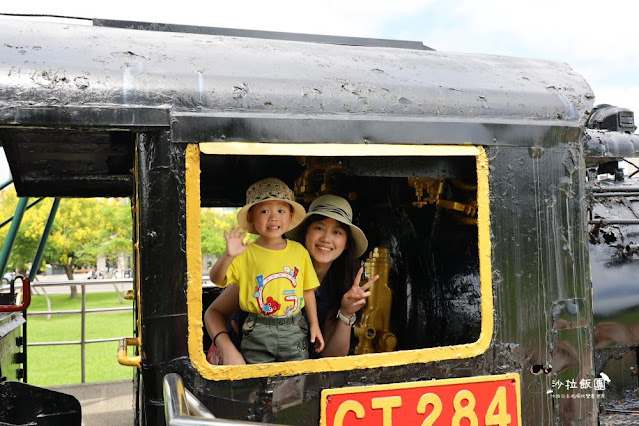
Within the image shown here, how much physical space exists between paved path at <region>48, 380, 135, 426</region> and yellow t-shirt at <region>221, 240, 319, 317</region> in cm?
240

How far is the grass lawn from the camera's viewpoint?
893 centimetres

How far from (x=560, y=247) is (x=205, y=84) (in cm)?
136

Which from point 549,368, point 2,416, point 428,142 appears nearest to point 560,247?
point 549,368

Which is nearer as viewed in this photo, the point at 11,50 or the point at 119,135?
the point at 11,50

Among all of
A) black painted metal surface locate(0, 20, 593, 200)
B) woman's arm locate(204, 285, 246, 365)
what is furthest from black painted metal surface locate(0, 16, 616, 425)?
woman's arm locate(204, 285, 246, 365)

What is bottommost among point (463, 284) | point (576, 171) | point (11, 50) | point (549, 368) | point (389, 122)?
point (549, 368)

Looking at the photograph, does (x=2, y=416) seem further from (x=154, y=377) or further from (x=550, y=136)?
(x=550, y=136)

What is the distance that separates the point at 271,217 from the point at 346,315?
549 mm

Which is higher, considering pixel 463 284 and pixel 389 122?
pixel 389 122

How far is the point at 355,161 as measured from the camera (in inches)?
85.4

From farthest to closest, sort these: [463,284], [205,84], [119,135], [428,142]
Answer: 1. [463,284]
2. [119,135]
3. [428,142]
4. [205,84]

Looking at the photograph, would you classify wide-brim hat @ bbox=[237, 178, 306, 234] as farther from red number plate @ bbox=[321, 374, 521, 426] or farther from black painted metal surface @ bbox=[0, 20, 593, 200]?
red number plate @ bbox=[321, 374, 521, 426]

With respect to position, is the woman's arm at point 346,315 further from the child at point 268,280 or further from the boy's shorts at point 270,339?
the boy's shorts at point 270,339

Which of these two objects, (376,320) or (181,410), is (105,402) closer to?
(376,320)
